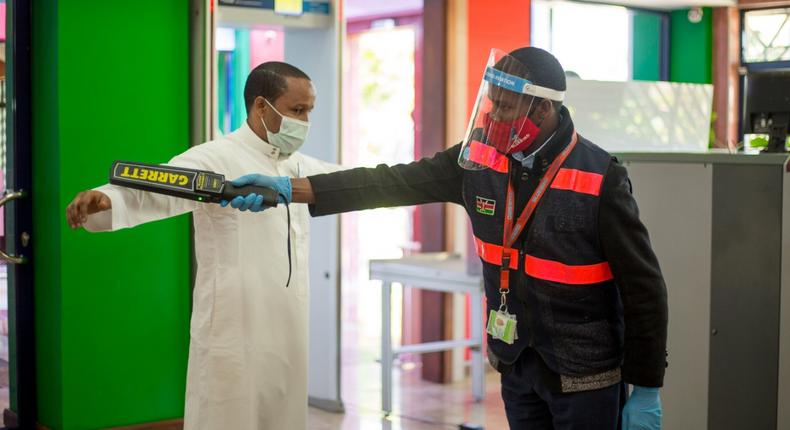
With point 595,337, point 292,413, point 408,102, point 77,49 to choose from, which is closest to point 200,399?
point 292,413

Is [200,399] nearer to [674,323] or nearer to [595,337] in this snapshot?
[595,337]

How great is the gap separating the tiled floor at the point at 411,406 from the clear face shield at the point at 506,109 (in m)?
2.75

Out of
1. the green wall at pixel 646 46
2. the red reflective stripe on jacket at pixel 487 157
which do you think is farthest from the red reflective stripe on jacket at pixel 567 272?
the green wall at pixel 646 46

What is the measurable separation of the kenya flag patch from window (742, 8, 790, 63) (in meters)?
5.97

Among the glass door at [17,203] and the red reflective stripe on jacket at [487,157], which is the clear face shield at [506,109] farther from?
the glass door at [17,203]

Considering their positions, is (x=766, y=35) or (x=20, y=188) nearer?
(x=20, y=188)

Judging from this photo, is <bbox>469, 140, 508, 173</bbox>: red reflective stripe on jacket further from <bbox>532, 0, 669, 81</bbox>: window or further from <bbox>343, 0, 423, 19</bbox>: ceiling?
<bbox>343, 0, 423, 19</bbox>: ceiling

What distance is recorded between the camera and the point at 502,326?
2.23 metres

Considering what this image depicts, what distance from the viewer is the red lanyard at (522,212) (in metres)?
2.19

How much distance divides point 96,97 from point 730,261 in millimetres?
2562

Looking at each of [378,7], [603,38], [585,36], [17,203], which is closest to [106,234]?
[17,203]

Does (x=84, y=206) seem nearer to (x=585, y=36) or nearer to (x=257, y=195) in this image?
(x=257, y=195)

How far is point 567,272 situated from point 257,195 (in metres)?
0.70

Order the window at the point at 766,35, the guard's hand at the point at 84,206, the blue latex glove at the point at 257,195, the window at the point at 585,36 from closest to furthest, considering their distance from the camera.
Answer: the blue latex glove at the point at 257,195, the guard's hand at the point at 84,206, the window at the point at 585,36, the window at the point at 766,35
